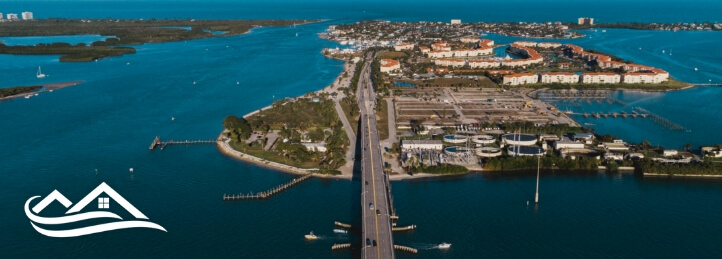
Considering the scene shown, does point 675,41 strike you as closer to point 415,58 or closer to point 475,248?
point 415,58

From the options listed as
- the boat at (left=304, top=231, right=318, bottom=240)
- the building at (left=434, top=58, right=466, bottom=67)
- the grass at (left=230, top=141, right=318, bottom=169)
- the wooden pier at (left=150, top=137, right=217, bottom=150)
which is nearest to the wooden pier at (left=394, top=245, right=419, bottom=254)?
the boat at (left=304, top=231, right=318, bottom=240)

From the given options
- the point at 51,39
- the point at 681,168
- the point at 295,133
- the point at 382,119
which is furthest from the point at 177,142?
the point at 51,39

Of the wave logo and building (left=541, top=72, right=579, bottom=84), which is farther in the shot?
building (left=541, top=72, right=579, bottom=84)

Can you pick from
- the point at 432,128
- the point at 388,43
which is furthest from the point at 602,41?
the point at 432,128

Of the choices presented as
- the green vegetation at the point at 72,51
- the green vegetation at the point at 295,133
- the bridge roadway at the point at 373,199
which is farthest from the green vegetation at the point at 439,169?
the green vegetation at the point at 72,51

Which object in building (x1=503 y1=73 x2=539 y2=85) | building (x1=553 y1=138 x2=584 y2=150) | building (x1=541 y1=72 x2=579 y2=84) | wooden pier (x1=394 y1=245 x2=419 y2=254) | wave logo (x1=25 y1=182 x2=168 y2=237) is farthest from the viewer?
building (x1=541 y1=72 x2=579 y2=84)

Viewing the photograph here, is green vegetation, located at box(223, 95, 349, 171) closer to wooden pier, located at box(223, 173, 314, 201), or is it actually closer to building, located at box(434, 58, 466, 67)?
wooden pier, located at box(223, 173, 314, 201)

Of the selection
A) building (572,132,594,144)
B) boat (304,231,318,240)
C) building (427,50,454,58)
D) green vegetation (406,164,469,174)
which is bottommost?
boat (304,231,318,240)
